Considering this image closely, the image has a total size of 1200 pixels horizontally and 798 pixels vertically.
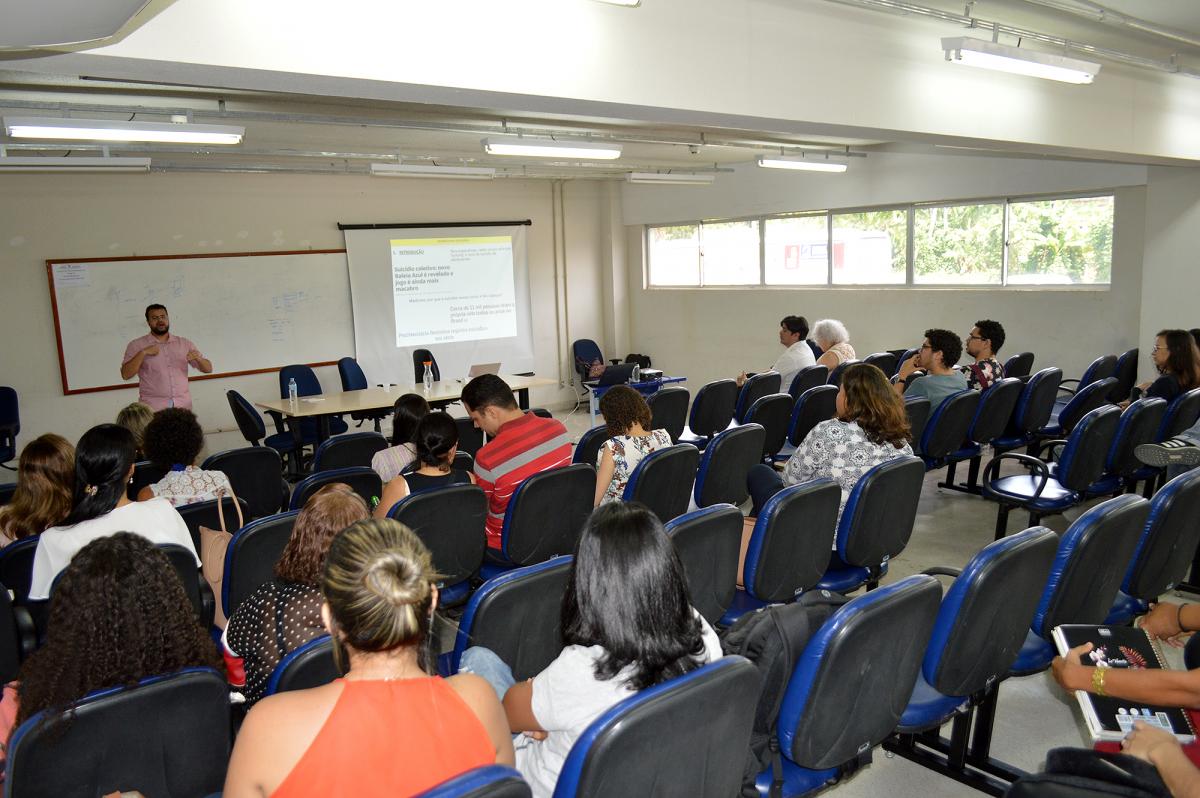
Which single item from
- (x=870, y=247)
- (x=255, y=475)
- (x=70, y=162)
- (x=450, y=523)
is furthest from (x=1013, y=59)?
(x=70, y=162)

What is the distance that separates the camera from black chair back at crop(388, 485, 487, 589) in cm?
324

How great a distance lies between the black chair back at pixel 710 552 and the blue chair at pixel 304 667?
106cm

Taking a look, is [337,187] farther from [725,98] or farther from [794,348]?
[725,98]

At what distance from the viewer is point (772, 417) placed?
5.63m

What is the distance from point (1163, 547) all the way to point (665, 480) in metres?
1.87

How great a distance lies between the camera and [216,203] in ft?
30.3

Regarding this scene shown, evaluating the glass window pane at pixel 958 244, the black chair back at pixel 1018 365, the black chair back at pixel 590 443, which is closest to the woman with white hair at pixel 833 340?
the black chair back at pixel 1018 365

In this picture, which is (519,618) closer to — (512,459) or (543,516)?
(543,516)

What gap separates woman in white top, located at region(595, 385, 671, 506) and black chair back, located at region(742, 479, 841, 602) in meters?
1.04

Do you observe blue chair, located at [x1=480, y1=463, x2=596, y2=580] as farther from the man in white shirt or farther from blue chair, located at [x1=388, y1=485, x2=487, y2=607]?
the man in white shirt

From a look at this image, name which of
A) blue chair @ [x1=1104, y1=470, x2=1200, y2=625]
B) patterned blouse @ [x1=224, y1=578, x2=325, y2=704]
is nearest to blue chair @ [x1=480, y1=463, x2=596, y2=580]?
patterned blouse @ [x1=224, y1=578, x2=325, y2=704]

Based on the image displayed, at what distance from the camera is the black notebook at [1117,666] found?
6.47ft

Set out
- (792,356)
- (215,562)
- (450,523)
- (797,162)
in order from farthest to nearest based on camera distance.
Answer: (797,162), (792,356), (450,523), (215,562)

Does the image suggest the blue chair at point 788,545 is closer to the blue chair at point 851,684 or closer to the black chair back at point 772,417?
the blue chair at point 851,684
